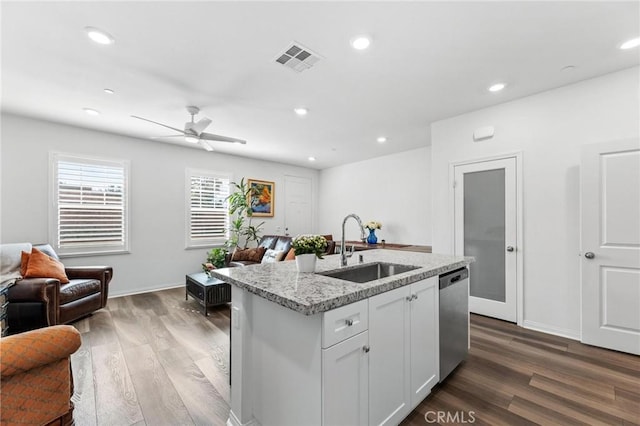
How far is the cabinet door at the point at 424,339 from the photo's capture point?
5.74 ft

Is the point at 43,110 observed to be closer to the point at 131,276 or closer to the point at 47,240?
the point at 47,240

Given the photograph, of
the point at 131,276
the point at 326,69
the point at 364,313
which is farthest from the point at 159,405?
the point at 131,276

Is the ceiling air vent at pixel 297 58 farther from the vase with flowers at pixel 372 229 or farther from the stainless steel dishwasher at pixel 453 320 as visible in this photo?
the vase with flowers at pixel 372 229

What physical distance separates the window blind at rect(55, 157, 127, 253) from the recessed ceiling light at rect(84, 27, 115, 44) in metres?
2.93

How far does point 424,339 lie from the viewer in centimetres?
184

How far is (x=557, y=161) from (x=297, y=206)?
17.2ft

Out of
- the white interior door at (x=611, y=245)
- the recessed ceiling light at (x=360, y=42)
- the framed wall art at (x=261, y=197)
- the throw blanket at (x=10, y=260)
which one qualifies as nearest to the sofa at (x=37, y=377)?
the throw blanket at (x=10, y=260)

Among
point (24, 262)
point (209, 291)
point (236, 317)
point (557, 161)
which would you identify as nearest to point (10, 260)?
point (24, 262)

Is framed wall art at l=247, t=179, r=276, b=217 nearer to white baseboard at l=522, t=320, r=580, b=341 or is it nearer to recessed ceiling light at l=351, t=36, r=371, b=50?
recessed ceiling light at l=351, t=36, r=371, b=50

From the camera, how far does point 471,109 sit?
11.4 feet

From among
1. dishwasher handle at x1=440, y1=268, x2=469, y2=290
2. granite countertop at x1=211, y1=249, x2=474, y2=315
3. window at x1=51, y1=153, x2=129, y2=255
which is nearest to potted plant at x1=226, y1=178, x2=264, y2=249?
Answer: window at x1=51, y1=153, x2=129, y2=255

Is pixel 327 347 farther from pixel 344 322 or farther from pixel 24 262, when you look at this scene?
pixel 24 262

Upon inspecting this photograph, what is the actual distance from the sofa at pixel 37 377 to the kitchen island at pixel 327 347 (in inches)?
34.2

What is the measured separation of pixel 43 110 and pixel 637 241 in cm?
683
